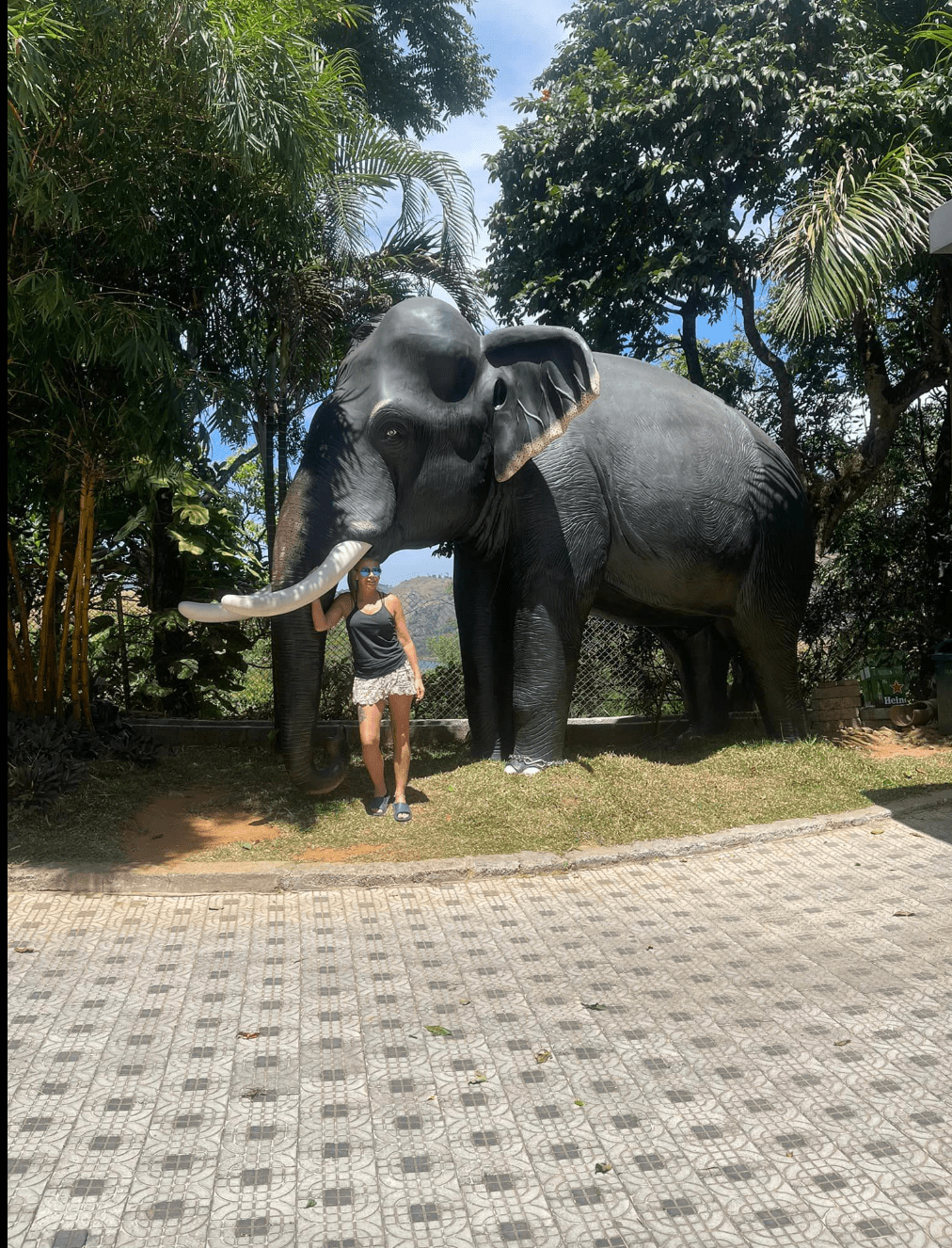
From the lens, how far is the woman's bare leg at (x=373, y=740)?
6.29 metres

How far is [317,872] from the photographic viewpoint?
534 centimetres

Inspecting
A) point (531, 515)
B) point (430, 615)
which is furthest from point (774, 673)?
point (430, 615)

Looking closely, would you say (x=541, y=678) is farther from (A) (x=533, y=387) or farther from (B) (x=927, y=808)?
(B) (x=927, y=808)

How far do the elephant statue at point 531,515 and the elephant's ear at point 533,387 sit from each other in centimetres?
1

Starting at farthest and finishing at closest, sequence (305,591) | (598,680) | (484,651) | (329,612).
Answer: (598,680) < (484,651) < (329,612) < (305,591)

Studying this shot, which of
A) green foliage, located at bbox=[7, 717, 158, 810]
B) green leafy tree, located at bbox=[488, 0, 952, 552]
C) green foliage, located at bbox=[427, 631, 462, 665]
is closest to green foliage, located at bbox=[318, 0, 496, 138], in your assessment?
green leafy tree, located at bbox=[488, 0, 952, 552]

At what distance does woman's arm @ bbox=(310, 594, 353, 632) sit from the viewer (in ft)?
19.7

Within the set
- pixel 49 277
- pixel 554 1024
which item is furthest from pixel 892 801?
pixel 49 277

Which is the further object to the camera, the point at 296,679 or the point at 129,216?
the point at 129,216

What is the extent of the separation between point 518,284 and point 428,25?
7979mm

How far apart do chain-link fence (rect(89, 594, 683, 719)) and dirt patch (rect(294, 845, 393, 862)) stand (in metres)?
3.17

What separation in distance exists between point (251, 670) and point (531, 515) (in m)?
4.18

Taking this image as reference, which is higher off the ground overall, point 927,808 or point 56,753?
point 56,753

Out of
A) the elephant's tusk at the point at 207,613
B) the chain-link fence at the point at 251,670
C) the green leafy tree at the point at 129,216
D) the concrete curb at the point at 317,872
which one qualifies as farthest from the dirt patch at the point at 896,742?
→ the green leafy tree at the point at 129,216
